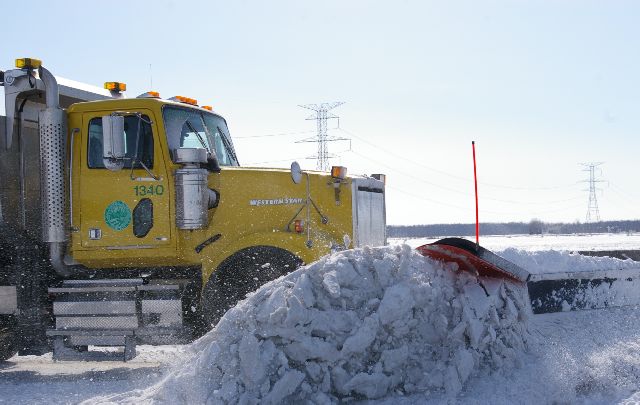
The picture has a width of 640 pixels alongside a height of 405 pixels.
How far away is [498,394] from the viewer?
14.5 feet

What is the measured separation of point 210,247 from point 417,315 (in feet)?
8.71

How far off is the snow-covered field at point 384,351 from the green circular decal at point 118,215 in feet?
6.73

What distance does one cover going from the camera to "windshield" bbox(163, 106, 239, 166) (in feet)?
22.0

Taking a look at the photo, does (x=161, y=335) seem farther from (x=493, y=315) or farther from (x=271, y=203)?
(x=493, y=315)

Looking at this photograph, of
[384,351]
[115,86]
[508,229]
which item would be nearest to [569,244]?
[115,86]

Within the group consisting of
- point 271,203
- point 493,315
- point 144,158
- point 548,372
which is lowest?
point 548,372

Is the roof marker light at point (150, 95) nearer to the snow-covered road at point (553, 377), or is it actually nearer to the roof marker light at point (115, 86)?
the roof marker light at point (115, 86)

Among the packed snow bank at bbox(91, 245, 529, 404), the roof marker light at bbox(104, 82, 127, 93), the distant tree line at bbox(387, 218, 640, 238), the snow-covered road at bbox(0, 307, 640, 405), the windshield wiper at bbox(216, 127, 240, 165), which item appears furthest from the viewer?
the distant tree line at bbox(387, 218, 640, 238)

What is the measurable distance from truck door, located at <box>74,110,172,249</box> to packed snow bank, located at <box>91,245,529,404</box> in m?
2.16

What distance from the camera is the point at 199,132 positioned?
22.9 feet

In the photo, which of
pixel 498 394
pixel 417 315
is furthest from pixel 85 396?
pixel 498 394

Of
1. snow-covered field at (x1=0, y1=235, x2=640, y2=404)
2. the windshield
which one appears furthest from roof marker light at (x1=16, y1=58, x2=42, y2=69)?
snow-covered field at (x1=0, y1=235, x2=640, y2=404)

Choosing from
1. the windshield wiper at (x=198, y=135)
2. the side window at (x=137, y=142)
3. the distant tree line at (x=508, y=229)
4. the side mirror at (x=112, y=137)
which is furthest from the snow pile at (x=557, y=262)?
the distant tree line at (x=508, y=229)

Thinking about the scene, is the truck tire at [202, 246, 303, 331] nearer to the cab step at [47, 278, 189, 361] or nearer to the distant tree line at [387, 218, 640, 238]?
the cab step at [47, 278, 189, 361]
